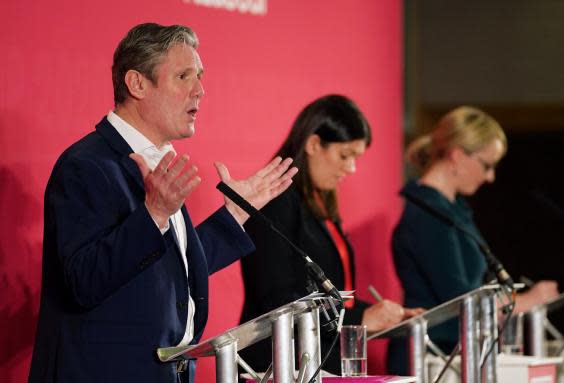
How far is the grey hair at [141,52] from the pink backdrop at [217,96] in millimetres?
435

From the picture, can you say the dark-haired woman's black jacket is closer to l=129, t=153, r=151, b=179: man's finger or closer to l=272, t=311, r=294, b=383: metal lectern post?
l=272, t=311, r=294, b=383: metal lectern post

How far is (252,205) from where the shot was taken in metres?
2.74

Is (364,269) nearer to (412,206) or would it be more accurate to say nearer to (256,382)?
(412,206)

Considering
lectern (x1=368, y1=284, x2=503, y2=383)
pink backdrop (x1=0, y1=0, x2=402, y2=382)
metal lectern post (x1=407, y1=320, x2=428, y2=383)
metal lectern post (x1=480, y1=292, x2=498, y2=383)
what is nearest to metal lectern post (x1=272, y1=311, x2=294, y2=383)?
pink backdrop (x1=0, y1=0, x2=402, y2=382)

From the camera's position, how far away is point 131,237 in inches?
91.3

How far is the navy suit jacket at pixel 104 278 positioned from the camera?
2330 mm

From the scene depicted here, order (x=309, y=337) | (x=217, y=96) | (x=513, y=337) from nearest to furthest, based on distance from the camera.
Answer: (x=309, y=337) < (x=217, y=96) < (x=513, y=337)

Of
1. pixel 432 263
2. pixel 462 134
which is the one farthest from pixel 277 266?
pixel 462 134

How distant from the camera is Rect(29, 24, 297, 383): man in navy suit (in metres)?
2.33

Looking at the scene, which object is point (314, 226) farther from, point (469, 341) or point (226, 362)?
point (226, 362)

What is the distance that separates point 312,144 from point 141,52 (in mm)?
919

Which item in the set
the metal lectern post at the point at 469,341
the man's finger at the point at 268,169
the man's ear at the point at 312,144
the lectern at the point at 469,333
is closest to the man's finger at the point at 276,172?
the man's finger at the point at 268,169

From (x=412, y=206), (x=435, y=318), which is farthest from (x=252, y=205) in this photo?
(x=412, y=206)

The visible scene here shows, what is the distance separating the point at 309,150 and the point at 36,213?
35.0 inches
